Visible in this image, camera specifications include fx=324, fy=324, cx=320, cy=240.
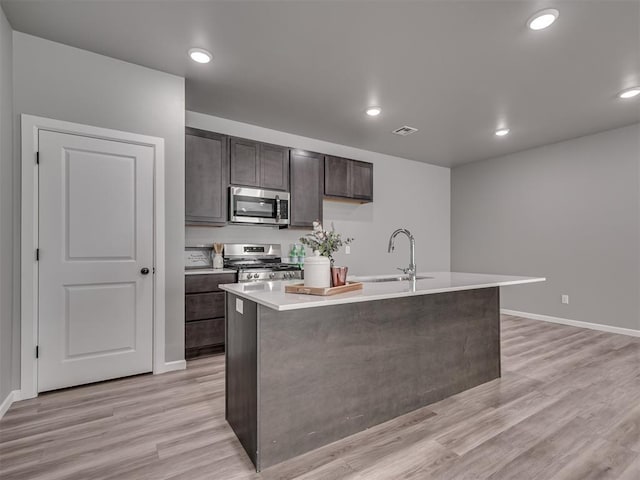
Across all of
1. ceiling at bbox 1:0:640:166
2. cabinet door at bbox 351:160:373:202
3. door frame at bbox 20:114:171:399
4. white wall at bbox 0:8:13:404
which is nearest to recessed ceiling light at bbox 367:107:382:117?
ceiling at bbox 1:0:640:166

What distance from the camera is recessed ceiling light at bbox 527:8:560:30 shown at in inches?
83.4

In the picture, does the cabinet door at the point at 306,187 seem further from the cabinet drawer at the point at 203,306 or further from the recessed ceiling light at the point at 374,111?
the cabinet drawer at the point at 203,306

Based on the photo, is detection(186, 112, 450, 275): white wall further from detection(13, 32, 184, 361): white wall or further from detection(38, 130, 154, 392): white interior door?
detection(38, 130, 154, 392): white interior door

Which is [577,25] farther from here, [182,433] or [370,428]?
[182,433]

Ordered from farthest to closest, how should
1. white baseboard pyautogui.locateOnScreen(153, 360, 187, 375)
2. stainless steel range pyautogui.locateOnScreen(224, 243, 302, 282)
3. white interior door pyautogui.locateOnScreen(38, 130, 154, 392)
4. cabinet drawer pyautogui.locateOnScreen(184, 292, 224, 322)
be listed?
stainless steel range pyautogui.locateOnScreen(224, 243, 302, 282)
cabinet drawer pyautogui.locateOnScreen(184, 292, 224, 322)
white baseboard pyautogui.locateOnScreen(153, 360, 187, 375)
white interior door pyautogui.locateOnScreen(38, 130, 154, 392)

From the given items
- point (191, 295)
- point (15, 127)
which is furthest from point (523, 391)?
point (15, 127)

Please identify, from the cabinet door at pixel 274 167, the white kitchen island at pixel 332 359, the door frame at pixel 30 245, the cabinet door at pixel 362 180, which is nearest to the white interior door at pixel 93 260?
the door frame at pixel 30 245

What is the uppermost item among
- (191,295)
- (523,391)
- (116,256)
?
(116,256)

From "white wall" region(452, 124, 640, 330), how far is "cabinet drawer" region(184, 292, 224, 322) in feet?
15.3

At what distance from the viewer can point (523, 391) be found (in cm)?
252

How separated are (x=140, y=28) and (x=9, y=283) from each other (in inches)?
80.0

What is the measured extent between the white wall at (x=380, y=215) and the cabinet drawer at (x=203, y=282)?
Result: 0.71 m

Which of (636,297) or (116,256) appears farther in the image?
(636,297)

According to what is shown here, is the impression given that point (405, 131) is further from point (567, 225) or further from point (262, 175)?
point (567, 225)
